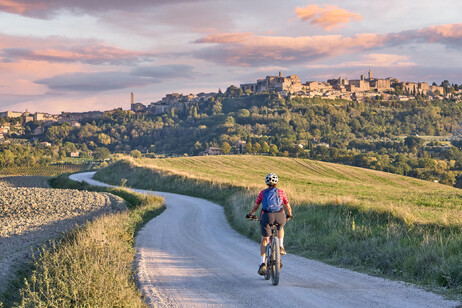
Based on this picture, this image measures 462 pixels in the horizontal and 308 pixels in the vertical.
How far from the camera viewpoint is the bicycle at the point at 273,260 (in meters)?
9.88

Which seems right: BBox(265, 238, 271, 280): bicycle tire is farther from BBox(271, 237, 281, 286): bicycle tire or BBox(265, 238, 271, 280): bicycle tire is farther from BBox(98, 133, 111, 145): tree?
BBox(98, 133, 111, 145): tree

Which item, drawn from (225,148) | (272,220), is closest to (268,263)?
(272,220)

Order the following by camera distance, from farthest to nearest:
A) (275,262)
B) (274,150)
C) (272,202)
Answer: (274,150), (272,202), (275,262)

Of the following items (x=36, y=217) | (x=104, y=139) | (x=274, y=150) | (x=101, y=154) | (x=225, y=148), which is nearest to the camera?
(x=36, y=217)

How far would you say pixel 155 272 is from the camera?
38.5 ft

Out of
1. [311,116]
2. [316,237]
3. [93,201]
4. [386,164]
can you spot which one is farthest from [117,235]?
[311,116]

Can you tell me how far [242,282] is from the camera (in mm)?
10375

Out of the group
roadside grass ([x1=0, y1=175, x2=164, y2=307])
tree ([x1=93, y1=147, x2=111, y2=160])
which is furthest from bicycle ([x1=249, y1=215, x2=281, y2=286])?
tree ([x1=93, y1=147, x2=111, y2=160])

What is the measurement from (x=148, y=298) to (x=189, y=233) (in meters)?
10.6

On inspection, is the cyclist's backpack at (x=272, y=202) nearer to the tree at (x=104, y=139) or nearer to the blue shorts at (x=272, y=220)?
the blue shorts at (x=272, y=220)

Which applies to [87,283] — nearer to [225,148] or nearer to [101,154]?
[225,148]

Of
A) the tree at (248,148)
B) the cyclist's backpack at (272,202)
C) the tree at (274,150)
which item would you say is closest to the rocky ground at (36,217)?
the cyclist's backpack at (272,202)

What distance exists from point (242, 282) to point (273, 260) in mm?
1001

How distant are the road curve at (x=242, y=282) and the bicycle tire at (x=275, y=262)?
0.18m
